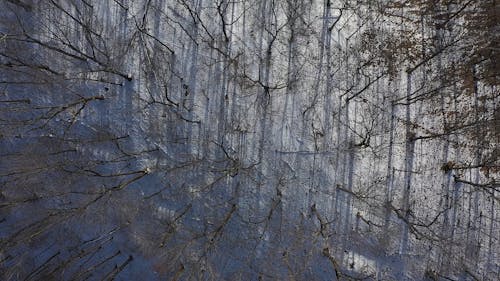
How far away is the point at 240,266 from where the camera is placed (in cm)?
499

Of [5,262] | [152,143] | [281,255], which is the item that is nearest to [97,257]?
[5,262]

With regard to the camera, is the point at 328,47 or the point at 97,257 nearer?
the point at 97,257

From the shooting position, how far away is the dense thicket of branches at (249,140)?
500 centimetres

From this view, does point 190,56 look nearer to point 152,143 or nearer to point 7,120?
point 152,143

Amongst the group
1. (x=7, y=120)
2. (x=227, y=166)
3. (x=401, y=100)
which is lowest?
(x=227, y=166)

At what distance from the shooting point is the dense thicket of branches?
16.4 feet

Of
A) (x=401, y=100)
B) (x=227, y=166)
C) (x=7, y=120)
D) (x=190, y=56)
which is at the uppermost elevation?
(x=190, y=56)

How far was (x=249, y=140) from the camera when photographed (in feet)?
16.9

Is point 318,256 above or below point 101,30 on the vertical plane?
below

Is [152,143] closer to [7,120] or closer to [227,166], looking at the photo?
[227,166]

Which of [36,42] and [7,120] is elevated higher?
[36,42]

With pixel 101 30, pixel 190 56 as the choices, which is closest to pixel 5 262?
pixel 101 30

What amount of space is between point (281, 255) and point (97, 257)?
2.31 metres

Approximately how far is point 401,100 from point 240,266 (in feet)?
9.86
